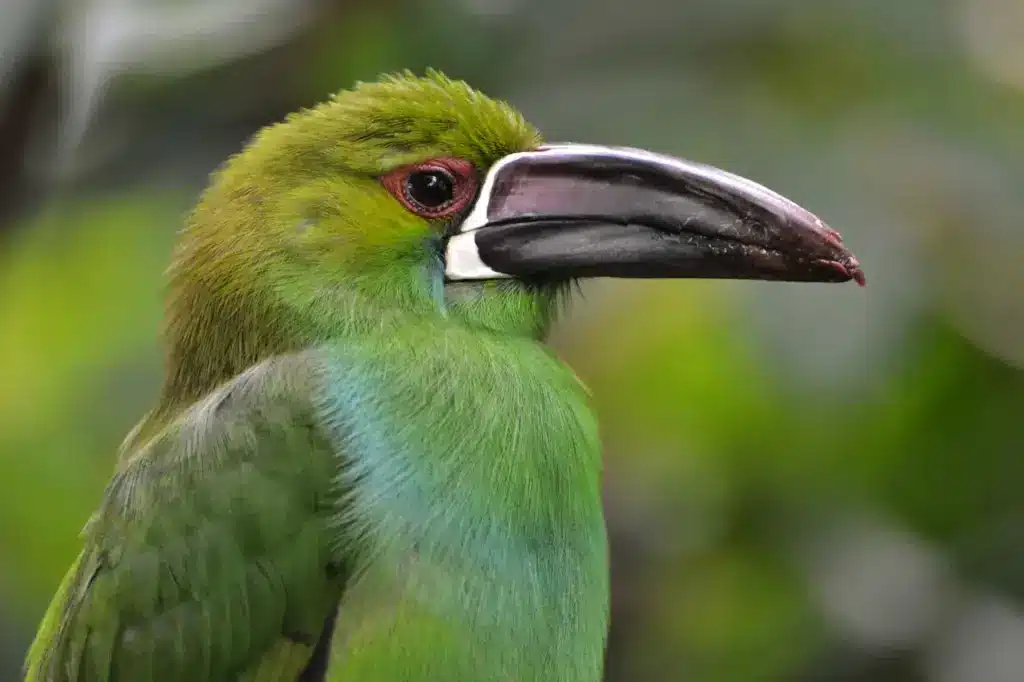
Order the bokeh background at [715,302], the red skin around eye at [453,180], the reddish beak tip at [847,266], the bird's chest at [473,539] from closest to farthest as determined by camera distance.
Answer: the bird's chest at [473,539] < the reddish beak tip at [847,266] < the red skin around eye at [453,180] < the bokeh background at [715,302]

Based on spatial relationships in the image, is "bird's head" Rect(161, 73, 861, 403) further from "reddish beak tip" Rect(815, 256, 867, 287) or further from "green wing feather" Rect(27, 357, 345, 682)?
"green wing feather" Rect(27, 357, 345, 682)

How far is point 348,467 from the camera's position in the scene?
1.98m

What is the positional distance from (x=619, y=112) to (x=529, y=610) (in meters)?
1.08

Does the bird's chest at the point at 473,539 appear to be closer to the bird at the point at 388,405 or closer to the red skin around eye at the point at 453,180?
the bird at the point at 388,405

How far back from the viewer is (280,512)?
1979 millimetres

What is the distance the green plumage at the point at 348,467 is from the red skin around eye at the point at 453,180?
0.02 meters

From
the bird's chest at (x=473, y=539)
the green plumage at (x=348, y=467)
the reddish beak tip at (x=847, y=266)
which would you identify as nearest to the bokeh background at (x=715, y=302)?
the reddish beak tip at (x=847, y=266)

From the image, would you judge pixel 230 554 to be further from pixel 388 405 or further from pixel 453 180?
pixel 453 180

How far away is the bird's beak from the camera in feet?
6.76

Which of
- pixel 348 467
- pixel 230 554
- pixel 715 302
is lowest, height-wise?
pixel 230 554

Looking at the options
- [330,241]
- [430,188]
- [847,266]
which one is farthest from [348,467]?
[847,266]

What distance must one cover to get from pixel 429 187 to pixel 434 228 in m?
0.07

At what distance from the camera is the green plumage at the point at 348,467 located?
193cm

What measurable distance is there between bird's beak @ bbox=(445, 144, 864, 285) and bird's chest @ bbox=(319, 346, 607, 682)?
0.21m
